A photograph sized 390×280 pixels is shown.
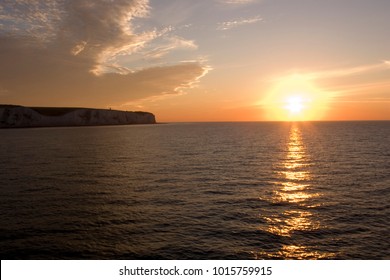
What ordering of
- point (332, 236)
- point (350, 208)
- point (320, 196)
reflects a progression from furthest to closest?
point (320, 196) < point (350, 208) < point (332, 236)

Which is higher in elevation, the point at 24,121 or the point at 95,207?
the point at 24,121

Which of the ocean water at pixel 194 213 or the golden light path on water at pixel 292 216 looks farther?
the ocean water at pixel 194 213

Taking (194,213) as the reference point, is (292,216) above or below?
below

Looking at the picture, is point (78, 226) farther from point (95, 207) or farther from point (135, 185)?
point (135, 185)

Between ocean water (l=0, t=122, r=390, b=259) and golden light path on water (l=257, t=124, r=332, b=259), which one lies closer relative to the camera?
golden light path on water (l=257, t=124, r=332, b=259)

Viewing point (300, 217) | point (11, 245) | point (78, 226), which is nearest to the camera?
point (11, 245)

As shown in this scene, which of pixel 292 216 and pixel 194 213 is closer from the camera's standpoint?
pixel 292 216

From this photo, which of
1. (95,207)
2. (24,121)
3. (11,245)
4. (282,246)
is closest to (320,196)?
(282,246)
